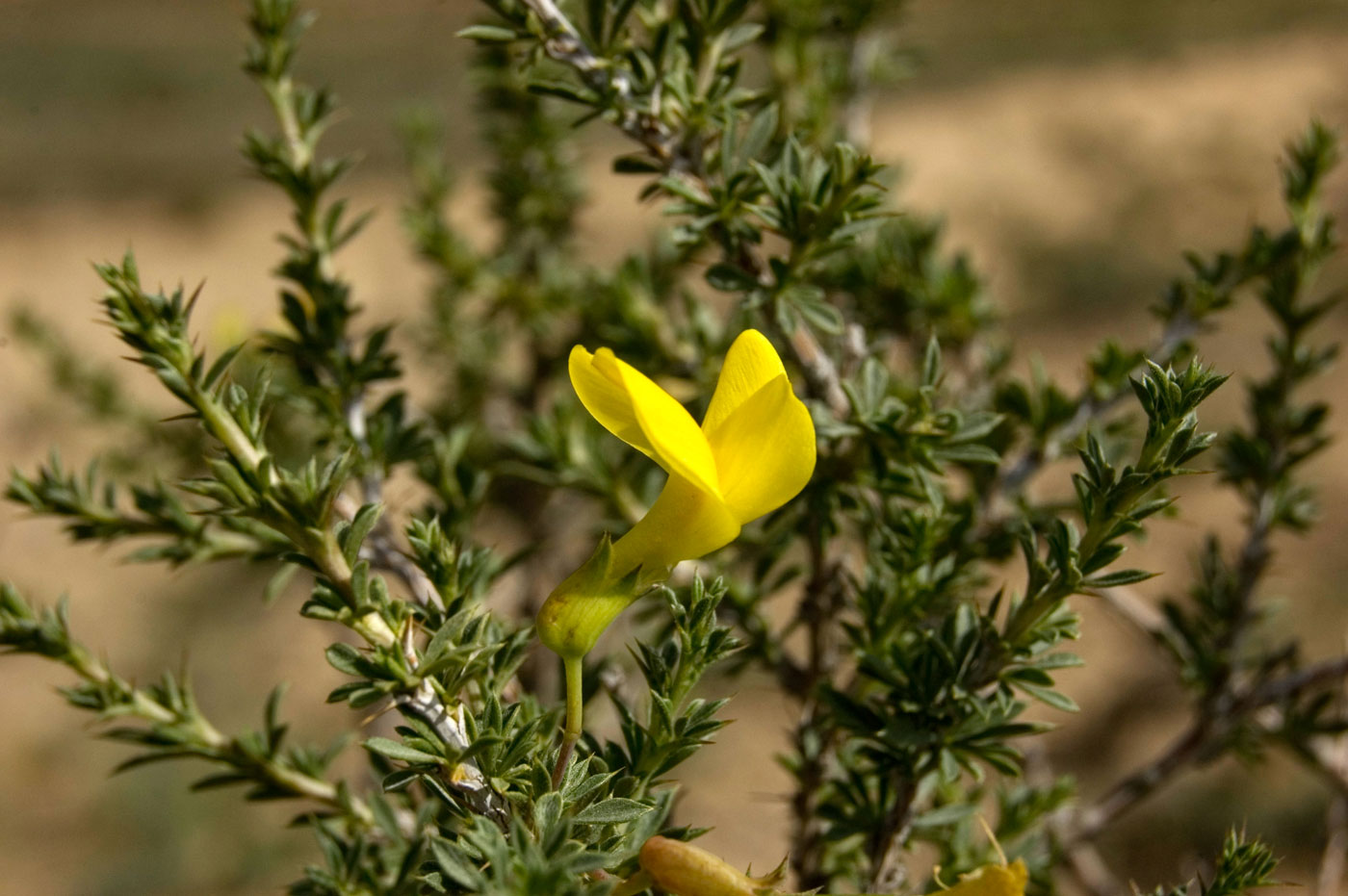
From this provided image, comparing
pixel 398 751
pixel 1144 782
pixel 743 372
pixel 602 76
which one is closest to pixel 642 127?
pixel 602 76

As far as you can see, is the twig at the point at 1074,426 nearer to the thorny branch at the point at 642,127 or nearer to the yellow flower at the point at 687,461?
the thorny branch at the point at 642,127

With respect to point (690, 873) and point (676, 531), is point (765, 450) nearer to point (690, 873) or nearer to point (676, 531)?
point (676, 531)

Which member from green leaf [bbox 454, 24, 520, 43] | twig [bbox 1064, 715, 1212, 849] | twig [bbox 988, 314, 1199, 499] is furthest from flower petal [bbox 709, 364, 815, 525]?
twig [bbox 1064, 715, 1212, 849]

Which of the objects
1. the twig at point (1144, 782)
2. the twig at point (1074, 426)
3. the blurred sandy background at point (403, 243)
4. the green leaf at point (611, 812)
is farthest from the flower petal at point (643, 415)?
the blurred sandy background at point (403, 243)

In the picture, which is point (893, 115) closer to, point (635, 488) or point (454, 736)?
point (635, 488)

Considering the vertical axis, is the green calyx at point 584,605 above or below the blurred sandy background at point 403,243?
below

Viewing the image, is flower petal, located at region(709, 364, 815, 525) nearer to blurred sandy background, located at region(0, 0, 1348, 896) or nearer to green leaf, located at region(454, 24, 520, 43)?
green leaf, located at region(454, 24, 520, 43)
